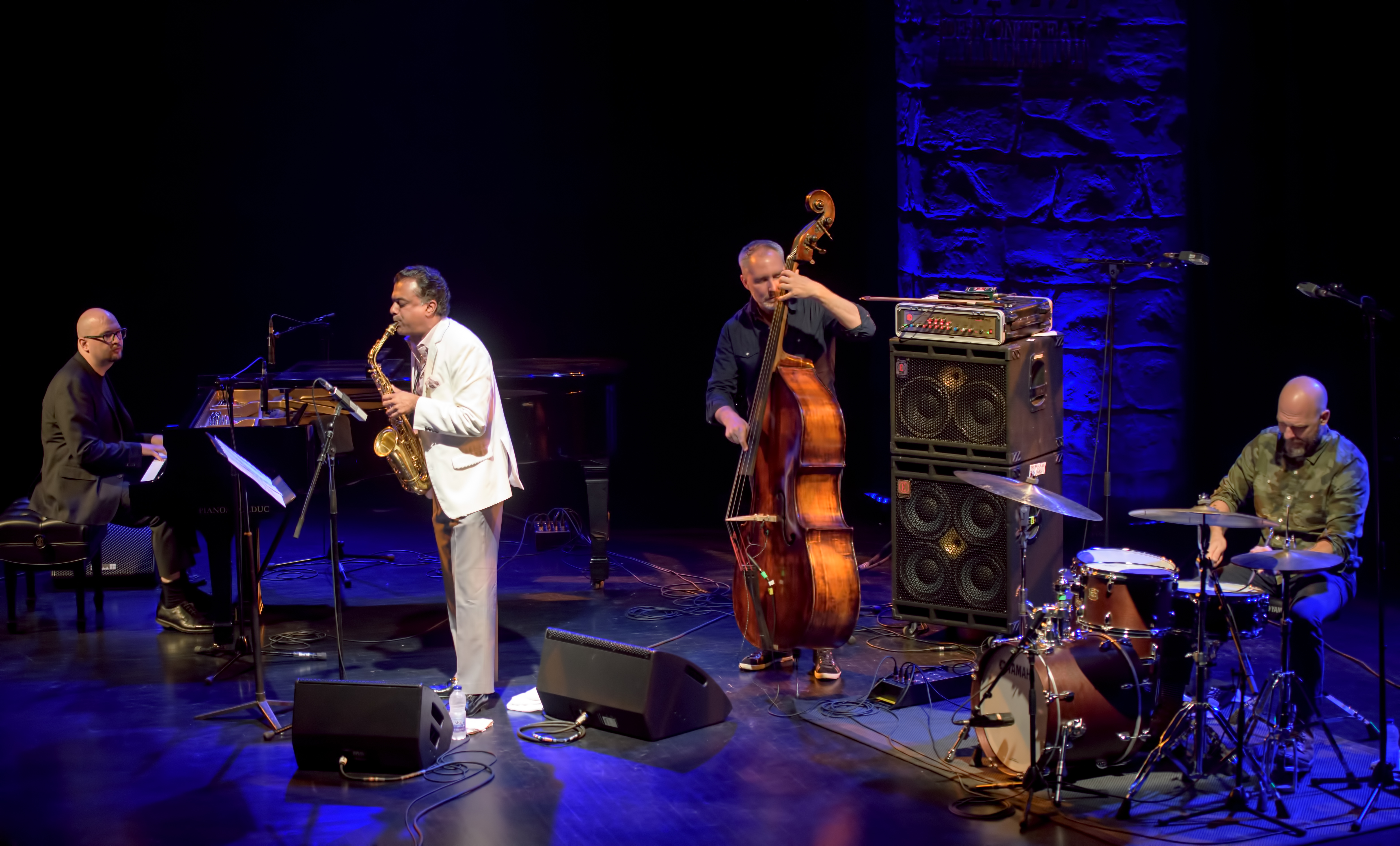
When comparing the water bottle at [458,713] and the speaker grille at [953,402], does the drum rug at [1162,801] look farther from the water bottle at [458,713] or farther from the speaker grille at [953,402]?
the water bottle at [458,713]

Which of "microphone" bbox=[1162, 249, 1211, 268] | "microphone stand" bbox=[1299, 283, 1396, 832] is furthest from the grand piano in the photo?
"microphone stand" bbox=[1299, 283, 1396, 832]

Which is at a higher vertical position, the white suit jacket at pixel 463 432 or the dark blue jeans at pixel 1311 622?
the white suit jacket at pixel 463 432

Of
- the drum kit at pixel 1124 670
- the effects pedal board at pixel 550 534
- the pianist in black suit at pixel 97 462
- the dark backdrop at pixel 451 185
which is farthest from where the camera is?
the dark backdrop at pixel 451 185

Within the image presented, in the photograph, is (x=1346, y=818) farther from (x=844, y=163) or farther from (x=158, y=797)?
(x=844, y=163)

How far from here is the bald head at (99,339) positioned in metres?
6.90

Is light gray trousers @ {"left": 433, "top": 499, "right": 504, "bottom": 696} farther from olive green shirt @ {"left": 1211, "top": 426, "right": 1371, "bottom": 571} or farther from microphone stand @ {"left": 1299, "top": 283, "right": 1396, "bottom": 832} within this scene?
microphone stand @ {"left": 1299, "top": 283, "right": 1396, "bottom": 832}

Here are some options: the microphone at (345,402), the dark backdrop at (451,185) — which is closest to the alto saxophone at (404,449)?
the microphone at (345,402)

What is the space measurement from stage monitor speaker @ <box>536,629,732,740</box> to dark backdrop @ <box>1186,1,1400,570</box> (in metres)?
4.36

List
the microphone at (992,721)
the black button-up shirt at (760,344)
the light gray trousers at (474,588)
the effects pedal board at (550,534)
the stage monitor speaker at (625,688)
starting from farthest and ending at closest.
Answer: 1. the effects pedal board at (550,534)
2. the black button-up shirt at (760,344)
3. the light gray trousers at (474,588)
4. the stage monitor speaker at (625,688)
5. the microphone at (992,721)

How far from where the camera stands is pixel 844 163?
365 inches

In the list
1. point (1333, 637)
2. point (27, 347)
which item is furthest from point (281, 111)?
point (1333, 637)

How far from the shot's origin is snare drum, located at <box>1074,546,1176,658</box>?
4.61 m

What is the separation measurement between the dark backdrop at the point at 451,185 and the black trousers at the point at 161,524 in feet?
9.59

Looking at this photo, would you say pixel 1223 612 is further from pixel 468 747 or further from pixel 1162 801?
pixel 468 747
